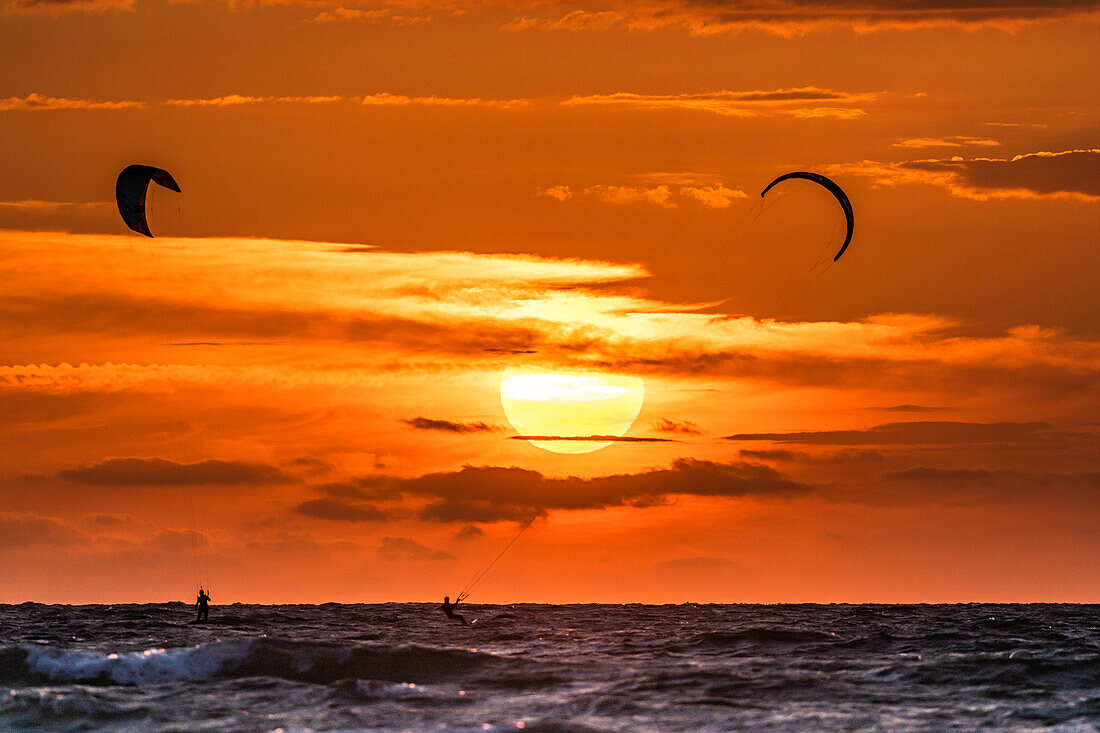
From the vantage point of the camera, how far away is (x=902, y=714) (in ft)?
91.7

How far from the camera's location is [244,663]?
1357 inches

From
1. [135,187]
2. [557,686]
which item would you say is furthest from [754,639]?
[135,187]

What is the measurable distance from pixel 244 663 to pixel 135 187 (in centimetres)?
1667

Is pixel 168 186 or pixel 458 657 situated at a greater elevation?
pixel 168 186

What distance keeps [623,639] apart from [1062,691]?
22406 mm

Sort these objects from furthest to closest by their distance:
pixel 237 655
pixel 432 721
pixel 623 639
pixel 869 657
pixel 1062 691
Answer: pixel 623 639 < pixel 869 657 < pixel 237 655 < pixel 1062 691 < pixel 432 721

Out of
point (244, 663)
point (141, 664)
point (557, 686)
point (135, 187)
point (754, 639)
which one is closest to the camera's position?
point (557, 686)

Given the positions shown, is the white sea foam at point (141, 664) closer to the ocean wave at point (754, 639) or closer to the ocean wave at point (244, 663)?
the ocean wave at point (244, 663)

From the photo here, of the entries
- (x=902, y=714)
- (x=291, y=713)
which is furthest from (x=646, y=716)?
(x=291, y=713)

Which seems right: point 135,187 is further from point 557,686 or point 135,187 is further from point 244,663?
point 557,686

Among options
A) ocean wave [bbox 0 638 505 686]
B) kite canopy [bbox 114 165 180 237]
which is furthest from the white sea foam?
kite canopy [bbox 114 165 180 237]

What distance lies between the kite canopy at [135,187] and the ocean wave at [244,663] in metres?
14.2

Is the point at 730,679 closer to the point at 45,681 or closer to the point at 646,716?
the point at 646,716

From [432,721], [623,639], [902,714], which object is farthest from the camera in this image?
[623,639]
